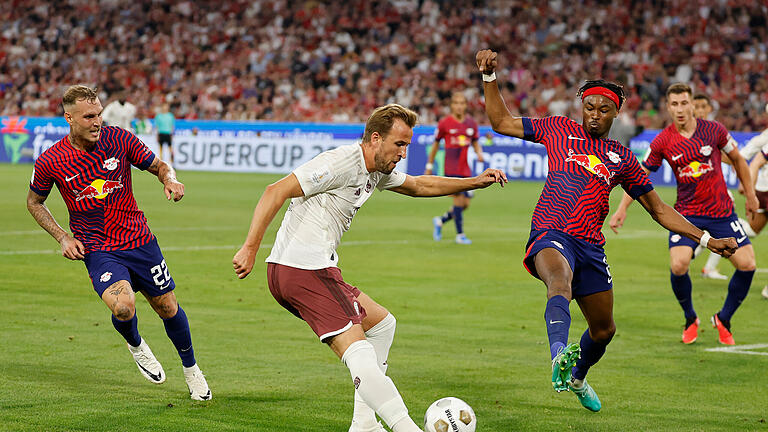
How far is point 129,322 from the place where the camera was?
24.4 feet

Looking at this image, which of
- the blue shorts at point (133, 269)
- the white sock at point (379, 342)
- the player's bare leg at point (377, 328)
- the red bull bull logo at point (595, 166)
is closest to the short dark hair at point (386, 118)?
the player's bare leg at point (377, 328)

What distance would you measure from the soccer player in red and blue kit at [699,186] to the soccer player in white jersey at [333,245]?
5064 millimetres

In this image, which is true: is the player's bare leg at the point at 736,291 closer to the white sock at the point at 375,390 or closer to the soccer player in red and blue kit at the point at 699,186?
the soccer player in red and blue kit at the point at 699,186

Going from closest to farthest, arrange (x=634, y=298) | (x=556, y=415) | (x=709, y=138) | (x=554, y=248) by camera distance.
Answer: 1. (x=554, y=248)
2. (x=556, y=415)
3. (x=709, y=138)
4. (x=634, y=298)

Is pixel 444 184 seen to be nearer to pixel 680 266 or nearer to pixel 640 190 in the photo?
pixel 640 190

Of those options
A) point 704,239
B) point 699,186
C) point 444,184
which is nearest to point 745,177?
point 699,186

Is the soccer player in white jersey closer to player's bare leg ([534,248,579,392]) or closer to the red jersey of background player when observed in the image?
player's bare leg ([534,248,579,392])

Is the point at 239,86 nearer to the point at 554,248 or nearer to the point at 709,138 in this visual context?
the point at 709,138

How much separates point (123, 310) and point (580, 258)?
2.97 m

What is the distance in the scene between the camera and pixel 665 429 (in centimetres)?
690

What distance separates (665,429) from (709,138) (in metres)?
4.42

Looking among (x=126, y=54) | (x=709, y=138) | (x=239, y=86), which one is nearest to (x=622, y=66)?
(x=239, y=86)

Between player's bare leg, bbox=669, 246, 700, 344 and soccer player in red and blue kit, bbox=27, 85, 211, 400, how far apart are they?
500cm

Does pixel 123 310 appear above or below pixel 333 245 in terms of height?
below
